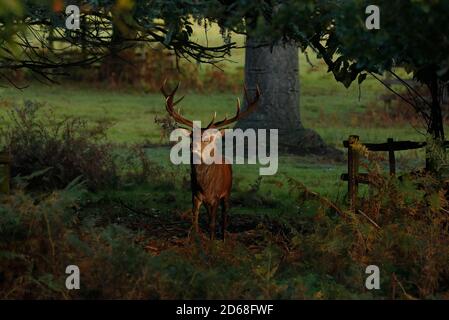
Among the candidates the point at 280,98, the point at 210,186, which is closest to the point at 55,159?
the point at 210,186

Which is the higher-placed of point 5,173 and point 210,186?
point 5,173

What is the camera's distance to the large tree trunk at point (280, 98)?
20.8m

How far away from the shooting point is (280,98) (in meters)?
21.2

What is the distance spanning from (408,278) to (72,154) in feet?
24.9

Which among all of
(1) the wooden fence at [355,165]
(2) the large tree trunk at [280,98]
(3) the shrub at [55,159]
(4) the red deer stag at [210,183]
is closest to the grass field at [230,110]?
(2) the large tree trunk at [280,98]

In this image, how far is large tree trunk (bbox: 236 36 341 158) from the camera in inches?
819

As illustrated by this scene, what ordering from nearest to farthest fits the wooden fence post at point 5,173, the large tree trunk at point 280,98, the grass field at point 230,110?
1. the wooden fence post at point 5,173
2. the grass field at point 230,110
3. the large tree trunk at point 280,98

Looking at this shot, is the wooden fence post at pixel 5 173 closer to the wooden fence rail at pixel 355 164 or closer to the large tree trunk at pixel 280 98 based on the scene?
the wooden fence rail at pixel 355 164

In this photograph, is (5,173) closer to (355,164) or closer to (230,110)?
(355,164)

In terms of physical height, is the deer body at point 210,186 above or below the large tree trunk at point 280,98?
below

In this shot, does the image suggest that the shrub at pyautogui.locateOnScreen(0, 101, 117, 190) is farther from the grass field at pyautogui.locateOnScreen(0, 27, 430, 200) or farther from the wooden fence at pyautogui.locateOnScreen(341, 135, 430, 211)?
the wooden fence at pyautogui.locateOnScreen(341, 135, 430, 211)

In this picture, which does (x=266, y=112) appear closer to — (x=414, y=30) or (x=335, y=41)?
(x=335, y=41)

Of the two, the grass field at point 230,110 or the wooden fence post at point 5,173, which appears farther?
the grass field at point 230,110
